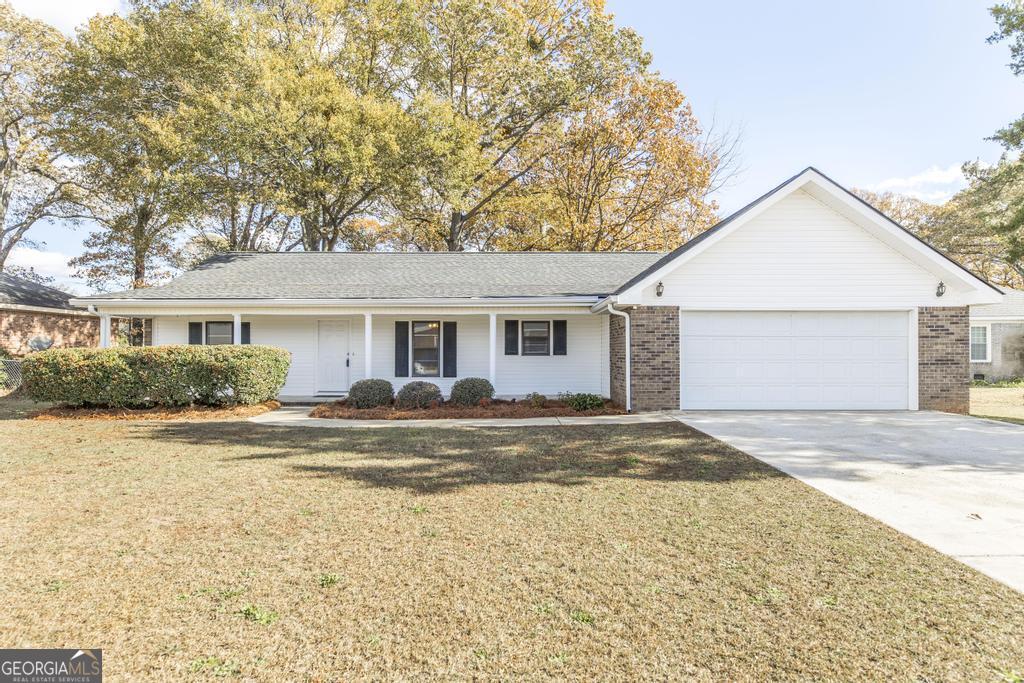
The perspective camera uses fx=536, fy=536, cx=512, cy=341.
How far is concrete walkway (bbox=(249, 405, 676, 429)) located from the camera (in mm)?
10539

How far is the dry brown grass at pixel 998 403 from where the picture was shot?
38.4 feet

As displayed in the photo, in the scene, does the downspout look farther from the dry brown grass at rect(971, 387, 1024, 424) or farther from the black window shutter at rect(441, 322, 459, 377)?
the dry brown grass at rect(971, 387, 1024, 424)

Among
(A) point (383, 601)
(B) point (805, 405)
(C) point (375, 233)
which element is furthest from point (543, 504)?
(C) point (375, 233)

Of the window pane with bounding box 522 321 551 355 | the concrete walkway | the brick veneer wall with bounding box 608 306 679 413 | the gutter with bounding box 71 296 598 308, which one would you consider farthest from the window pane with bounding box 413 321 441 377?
the brick veneer wall with bounding box 608 306 679 413

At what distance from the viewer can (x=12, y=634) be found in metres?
2.87

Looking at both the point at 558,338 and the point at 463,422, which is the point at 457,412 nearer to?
the point at 463,422

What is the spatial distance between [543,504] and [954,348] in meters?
11.6

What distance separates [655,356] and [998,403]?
10588 millimetres

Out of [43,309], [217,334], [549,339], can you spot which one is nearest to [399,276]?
[549,339]

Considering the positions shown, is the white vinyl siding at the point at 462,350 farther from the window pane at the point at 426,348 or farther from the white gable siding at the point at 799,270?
the white gable siding at the point at 799,270

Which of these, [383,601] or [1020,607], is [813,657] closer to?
[1020,607]

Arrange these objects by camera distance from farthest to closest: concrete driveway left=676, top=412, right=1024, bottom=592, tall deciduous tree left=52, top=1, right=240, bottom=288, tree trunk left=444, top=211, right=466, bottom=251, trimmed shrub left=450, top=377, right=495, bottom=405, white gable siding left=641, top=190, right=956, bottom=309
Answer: tree trunk left=444, top=211, right=466, bottom=251 → tall deciduous tree left=52, top=1, right=240, bottom=288 → trimmed shrub left=450, top=377, right=495, bottom=405 → white gable siding left=641, top=190, right=956, bottom=309 → concrete driveway left=676, top=412, right=1024, bottom=592

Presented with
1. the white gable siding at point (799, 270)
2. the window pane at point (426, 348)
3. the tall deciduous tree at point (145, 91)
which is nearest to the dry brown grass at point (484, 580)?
the white gable siding at point (799, 270)

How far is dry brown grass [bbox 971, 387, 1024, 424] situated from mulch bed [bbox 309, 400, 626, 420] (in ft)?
26.8
